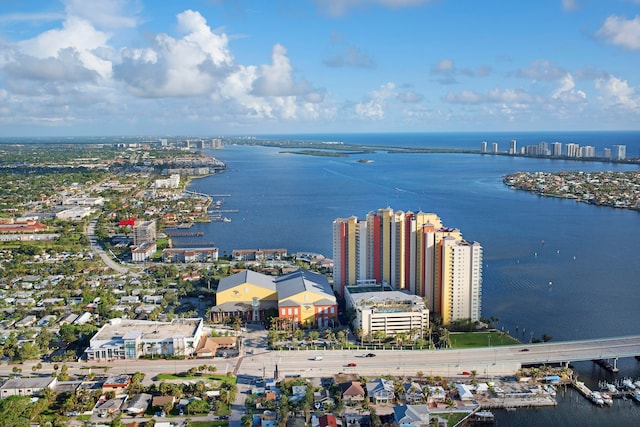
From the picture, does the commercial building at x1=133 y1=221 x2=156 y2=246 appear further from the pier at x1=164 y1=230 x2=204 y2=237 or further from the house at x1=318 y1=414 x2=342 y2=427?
the house at x1=318 y1=414 x2=342 y2=427

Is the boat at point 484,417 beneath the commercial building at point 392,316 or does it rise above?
beneath

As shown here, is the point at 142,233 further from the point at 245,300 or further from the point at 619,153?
the point at 619,153

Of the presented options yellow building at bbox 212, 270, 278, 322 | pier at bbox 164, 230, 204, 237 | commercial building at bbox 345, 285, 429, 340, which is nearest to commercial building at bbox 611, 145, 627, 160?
pier at bbox 164, 230, 204, 237

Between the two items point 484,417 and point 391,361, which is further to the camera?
point 391,361

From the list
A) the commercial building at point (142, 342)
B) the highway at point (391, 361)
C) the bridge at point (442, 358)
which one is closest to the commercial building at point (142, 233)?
the commercial building at point (142, 342)

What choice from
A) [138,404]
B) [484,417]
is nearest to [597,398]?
[484,417]

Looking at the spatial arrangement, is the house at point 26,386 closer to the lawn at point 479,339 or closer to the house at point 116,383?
the house at point 116,383

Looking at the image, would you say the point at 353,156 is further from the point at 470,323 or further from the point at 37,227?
the point at 470,323

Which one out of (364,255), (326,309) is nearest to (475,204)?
(364,255)
